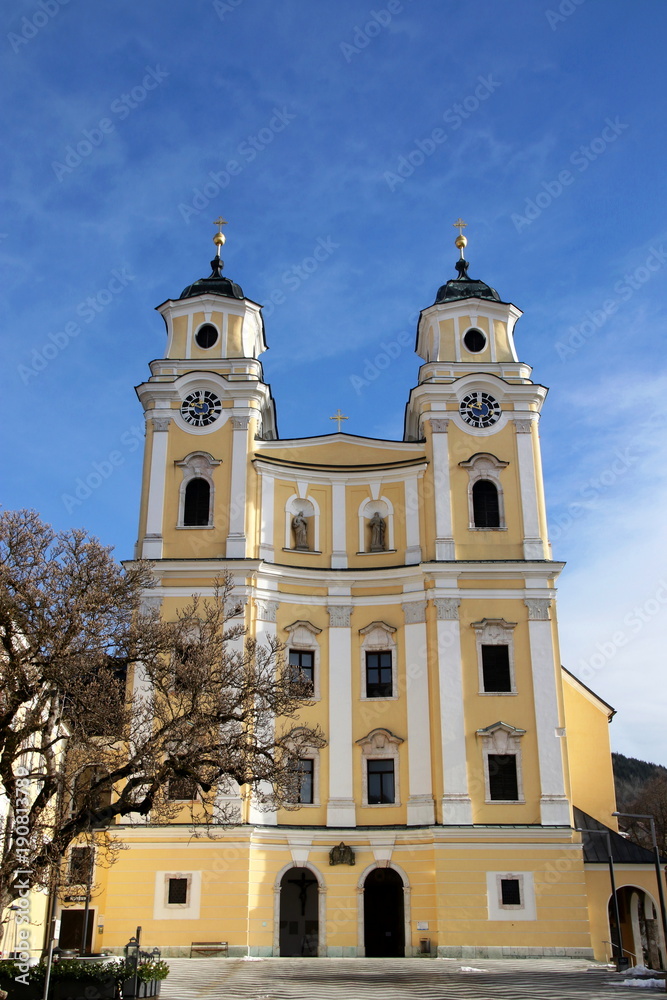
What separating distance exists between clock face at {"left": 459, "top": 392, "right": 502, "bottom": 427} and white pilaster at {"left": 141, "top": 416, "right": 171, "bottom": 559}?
10.6m

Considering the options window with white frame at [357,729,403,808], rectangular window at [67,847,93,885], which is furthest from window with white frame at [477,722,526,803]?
rectangular window at [67,847,93,885]

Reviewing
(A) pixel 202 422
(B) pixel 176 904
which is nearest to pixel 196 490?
(A) pixel 202 422

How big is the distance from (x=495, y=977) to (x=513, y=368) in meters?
20.9

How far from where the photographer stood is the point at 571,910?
29766 millimetres

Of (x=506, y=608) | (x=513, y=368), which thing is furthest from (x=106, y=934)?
(x=513, y=368)

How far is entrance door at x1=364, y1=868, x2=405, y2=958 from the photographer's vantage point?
30.6 meters

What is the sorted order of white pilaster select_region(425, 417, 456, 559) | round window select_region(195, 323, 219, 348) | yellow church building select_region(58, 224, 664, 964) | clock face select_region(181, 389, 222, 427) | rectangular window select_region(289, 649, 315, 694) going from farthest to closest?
round window select_region(195, 323, 219, 348), clock face select_region(181, 389, 222, 427), white pilaster select_region(425, 417, 456, 559), rectangular window select_region(289, 649, 315, 694), yellow church building select_region(58, 224, 664, 964)

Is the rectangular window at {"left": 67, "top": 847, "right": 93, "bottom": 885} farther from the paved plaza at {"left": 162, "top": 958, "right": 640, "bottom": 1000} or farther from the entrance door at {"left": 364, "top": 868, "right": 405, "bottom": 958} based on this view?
the entrance door at {"left": 364, "top": 868, "right": 405, "bottom": 958}

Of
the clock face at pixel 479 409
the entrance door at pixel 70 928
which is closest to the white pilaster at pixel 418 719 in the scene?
the clock face at pixel 479 409

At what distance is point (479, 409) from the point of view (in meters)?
36.3

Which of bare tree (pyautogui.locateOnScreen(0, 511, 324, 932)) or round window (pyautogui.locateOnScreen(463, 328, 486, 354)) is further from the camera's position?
round window (pyautogui.locateOnScreen(463, 328, 486, 354))

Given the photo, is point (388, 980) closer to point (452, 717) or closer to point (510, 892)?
point (510, 892)

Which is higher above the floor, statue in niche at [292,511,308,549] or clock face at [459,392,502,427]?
clock face at [459,392,502,427]

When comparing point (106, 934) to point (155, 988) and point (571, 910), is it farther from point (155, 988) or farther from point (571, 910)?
point (571, 910)
